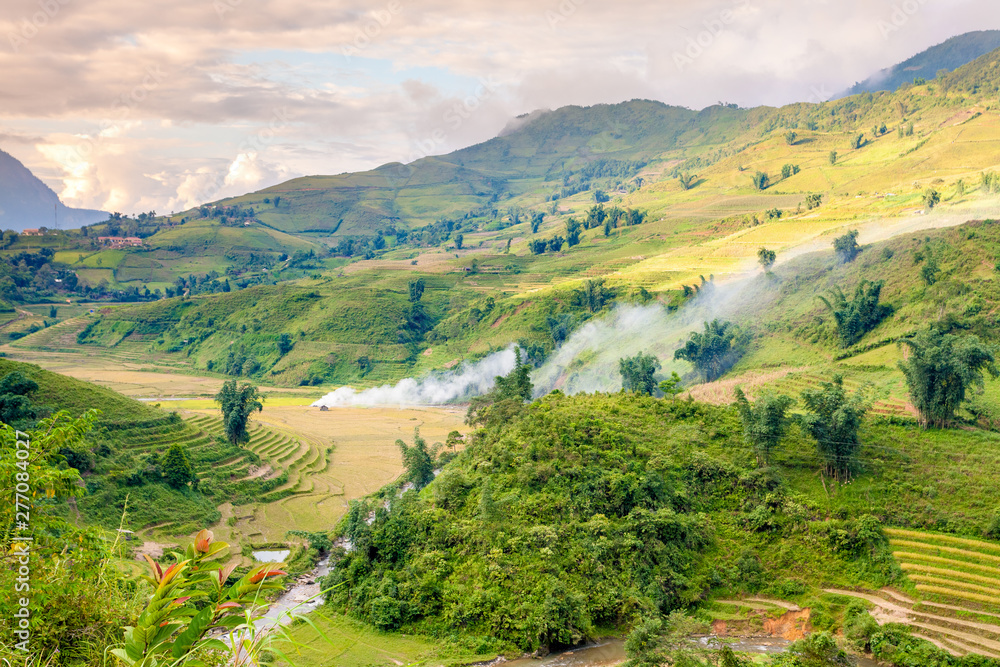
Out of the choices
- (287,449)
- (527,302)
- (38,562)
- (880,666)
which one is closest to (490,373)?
(527,302)

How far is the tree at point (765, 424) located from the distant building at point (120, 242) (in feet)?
528

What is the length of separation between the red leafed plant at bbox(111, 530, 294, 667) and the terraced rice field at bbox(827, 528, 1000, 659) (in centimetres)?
2997

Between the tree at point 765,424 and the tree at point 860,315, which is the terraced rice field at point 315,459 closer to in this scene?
the tree at point 765,424

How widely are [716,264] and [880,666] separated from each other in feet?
206

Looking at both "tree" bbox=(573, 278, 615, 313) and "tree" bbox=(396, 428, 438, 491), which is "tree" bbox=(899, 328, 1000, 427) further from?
"tree" bbox=(573, 278, 615, 313)

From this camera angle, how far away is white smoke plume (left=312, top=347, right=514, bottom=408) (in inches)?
3017

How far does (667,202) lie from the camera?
14138 cm

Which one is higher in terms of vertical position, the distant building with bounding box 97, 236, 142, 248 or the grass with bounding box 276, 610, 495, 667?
the distant building with bounding box 97, 236, 142, 248

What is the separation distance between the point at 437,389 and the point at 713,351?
3522 centimetres

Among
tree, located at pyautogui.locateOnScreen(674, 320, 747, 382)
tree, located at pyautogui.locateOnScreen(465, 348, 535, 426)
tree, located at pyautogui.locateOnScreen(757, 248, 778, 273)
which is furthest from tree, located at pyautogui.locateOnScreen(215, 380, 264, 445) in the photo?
tree, located at pyautogui.locateOnScreen(757, 248, 778, 273)

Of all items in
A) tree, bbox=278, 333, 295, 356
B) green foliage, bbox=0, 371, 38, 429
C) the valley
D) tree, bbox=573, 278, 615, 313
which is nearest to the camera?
the valley

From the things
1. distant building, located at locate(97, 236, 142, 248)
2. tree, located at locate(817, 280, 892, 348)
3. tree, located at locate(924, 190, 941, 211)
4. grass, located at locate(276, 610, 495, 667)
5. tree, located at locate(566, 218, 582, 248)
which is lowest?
grass, located at locate(276, 610, 495, 667)

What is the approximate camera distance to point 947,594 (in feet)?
89.0

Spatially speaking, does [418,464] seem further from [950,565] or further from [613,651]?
[950,565]
